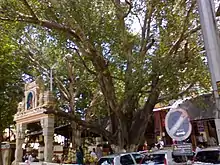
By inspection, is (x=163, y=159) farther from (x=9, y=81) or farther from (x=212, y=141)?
(x=9, y=81)

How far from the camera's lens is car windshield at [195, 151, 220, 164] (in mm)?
8367

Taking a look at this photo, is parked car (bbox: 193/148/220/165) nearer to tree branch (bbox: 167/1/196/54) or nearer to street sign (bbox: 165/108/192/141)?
street sign (bbox: 165/108/192/141)

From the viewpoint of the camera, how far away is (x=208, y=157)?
28.2 feet

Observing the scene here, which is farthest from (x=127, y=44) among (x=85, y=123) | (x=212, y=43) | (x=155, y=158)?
(x=212, y=43)

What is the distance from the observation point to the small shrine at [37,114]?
14.3 meters

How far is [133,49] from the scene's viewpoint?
1351 cm

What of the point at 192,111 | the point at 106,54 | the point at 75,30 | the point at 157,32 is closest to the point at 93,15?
the point at 75,30

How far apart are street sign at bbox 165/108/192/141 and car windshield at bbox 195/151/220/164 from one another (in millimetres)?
3485

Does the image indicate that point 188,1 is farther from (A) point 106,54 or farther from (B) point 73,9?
(B) point 73,9

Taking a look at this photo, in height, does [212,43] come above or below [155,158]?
above

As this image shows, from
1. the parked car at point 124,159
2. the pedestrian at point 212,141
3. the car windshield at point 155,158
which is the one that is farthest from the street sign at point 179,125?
the pedestrian at point 212,141

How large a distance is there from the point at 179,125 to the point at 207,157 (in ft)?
12.4

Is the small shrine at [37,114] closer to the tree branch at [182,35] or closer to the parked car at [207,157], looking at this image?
the tree branch at [182,35]

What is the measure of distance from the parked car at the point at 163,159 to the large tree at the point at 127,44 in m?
2.50
